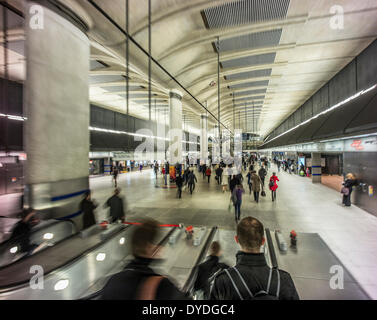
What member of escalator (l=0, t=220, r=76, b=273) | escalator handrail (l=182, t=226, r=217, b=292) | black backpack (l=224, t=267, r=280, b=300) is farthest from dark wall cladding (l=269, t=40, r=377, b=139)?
escalator (l=0, t=220, r=76, b=273)

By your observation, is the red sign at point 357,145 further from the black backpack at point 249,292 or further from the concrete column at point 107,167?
the concrete column at point 107,167

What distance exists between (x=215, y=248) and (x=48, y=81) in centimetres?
674

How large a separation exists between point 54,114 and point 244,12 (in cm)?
927

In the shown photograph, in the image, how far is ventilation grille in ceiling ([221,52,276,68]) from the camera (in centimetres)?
1247

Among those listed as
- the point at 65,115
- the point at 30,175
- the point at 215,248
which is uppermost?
the point at 65,115

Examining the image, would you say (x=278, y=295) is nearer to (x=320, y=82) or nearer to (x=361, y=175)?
(x=361, y=175)

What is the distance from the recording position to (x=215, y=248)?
111 inches

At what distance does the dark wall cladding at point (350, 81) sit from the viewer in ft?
27.0

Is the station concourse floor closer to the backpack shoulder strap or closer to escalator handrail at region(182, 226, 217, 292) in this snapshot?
escalator handrail at region(182, 226, 217, 292)

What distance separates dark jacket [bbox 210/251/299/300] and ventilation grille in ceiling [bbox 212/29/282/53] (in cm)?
1191

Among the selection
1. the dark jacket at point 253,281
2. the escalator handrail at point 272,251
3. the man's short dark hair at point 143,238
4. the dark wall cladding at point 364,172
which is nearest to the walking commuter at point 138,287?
the man's short dark hair at point 143,238

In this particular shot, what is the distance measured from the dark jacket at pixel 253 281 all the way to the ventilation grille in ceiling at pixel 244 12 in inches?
407

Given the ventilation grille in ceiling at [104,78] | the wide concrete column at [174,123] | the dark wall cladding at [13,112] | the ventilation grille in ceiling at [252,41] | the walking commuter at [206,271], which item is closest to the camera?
the walking commuter at [206,271]
